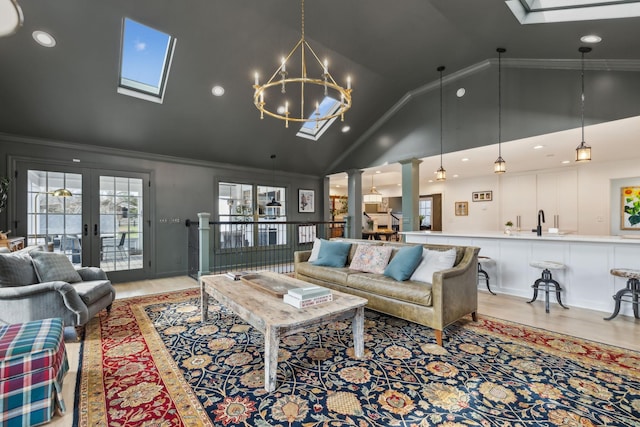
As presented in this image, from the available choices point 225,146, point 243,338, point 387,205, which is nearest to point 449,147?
point 225,146

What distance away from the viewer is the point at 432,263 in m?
3.16

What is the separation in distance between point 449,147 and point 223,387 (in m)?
5.38

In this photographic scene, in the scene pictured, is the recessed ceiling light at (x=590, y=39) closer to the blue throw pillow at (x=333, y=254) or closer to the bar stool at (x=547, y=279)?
the bar stool at (x=547, y=279)

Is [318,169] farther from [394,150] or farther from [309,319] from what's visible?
[309,319]

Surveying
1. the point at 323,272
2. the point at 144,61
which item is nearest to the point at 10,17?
the point at 323,272

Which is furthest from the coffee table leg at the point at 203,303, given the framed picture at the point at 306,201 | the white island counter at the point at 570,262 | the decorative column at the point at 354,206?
the framed picture at the point at 306,201

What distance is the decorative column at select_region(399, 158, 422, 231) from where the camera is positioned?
614 centimetres

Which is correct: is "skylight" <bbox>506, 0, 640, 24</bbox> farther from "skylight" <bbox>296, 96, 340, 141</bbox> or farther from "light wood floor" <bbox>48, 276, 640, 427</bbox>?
"skylight" <bbox>296, 96, 340, 141</bbox>

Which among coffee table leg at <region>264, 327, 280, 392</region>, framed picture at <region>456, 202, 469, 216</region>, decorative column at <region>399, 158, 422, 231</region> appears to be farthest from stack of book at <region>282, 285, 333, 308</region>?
framed picture at <region>456, 202, 469, 216</region>

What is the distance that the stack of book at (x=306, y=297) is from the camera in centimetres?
232

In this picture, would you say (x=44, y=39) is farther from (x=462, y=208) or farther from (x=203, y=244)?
(x=462, y=208)

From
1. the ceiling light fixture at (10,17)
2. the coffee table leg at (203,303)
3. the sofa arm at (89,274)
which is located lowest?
Answer: the coffee table leg at (203,303)

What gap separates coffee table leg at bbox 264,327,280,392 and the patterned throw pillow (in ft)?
6.36

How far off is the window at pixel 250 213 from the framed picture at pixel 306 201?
1.59 ft
